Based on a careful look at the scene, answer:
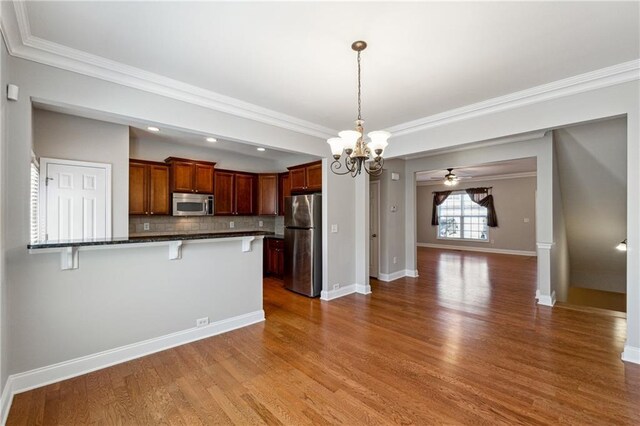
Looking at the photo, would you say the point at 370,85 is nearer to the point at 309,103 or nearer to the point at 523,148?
the point at 309,103

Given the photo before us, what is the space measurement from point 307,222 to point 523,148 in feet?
12.4

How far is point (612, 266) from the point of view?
5.60 meters

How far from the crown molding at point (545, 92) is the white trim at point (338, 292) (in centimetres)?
283

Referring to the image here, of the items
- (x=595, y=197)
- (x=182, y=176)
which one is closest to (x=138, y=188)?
(x=182, y=176)

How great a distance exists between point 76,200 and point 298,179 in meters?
3.28

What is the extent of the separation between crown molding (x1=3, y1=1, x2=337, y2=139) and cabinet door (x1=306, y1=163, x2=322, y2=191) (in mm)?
1349

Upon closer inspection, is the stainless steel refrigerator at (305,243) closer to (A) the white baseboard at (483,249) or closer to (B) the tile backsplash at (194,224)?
(B) the tile backsplash at (194,224)

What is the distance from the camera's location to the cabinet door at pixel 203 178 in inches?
208

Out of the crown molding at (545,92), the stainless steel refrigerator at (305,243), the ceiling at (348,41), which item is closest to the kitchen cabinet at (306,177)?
the stainless steel refrigerator at (305,243)

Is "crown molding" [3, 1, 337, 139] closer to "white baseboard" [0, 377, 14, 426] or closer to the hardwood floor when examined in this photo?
"white baseboard" [0, 377, 14, 426]

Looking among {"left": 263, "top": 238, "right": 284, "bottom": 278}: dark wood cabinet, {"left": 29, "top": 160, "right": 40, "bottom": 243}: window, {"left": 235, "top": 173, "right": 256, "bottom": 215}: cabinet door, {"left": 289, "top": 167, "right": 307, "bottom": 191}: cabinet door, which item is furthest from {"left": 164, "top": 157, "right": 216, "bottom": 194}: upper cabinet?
{"left": 29, "top": 160, "right": 40, "bottom": 243}: window

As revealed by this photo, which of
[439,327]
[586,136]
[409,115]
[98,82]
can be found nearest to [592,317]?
[439,327]

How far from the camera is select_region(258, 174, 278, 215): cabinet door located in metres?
6.36

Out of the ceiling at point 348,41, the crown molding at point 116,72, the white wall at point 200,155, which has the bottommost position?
the white wall at point 200,155
